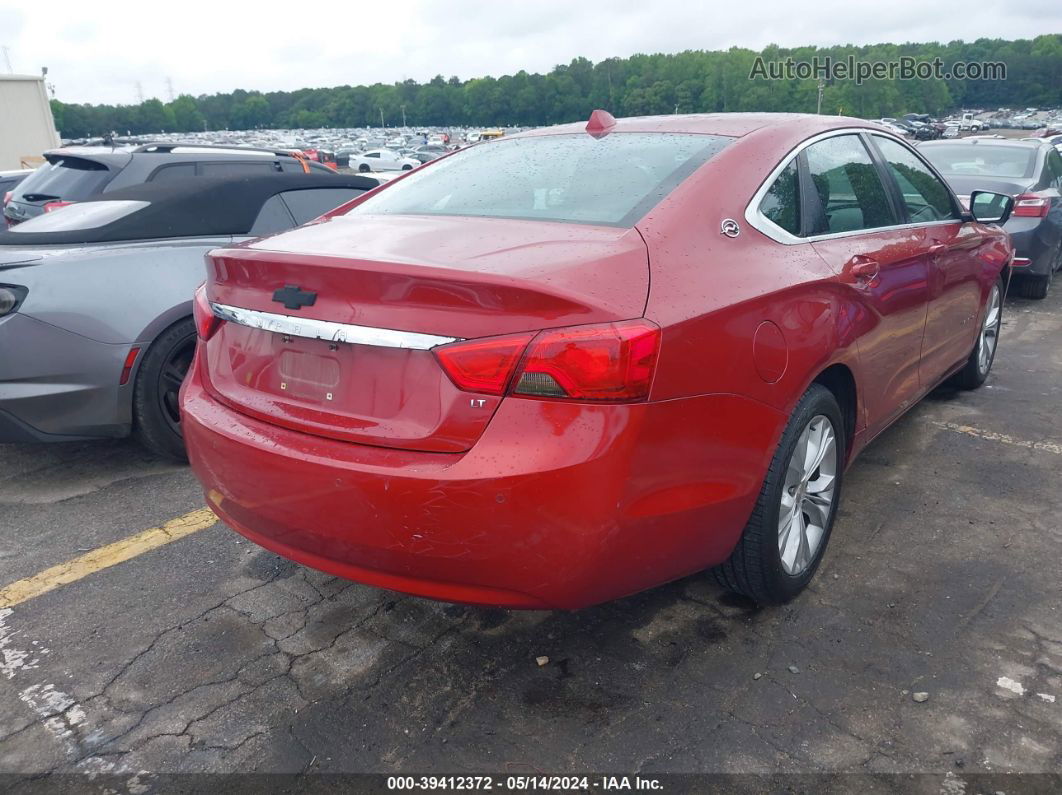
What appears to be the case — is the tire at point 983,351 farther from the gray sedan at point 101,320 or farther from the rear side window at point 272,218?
the gray sedan at point 101,320

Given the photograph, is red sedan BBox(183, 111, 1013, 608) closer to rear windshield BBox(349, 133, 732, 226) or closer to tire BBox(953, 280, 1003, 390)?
rear windshield BBox(349, 133, 732, 226)

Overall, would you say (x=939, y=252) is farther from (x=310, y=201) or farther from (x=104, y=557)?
(x=104, y=557)

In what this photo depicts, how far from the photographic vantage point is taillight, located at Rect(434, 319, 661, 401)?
75.2 inches

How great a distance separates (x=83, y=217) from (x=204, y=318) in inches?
87.4

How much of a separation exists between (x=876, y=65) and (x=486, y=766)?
93.2m

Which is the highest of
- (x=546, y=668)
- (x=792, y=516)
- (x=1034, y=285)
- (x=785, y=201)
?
(x=785, y=201)

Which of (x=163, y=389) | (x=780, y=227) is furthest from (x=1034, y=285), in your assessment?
(x=163, y=389)

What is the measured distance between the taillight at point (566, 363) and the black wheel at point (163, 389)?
93.2 inches

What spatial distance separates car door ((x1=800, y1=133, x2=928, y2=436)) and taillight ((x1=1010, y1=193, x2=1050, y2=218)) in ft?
16.3

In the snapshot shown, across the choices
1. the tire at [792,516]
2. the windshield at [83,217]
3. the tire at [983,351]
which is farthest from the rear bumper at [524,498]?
the tire at [983,351]

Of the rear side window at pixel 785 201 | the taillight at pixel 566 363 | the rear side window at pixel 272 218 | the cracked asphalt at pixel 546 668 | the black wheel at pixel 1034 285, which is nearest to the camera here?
the taillight at pixel 566 363

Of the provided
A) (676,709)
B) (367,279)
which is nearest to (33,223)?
(367,279)

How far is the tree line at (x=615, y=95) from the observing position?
64625 mm

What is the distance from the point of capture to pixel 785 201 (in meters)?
2.69
